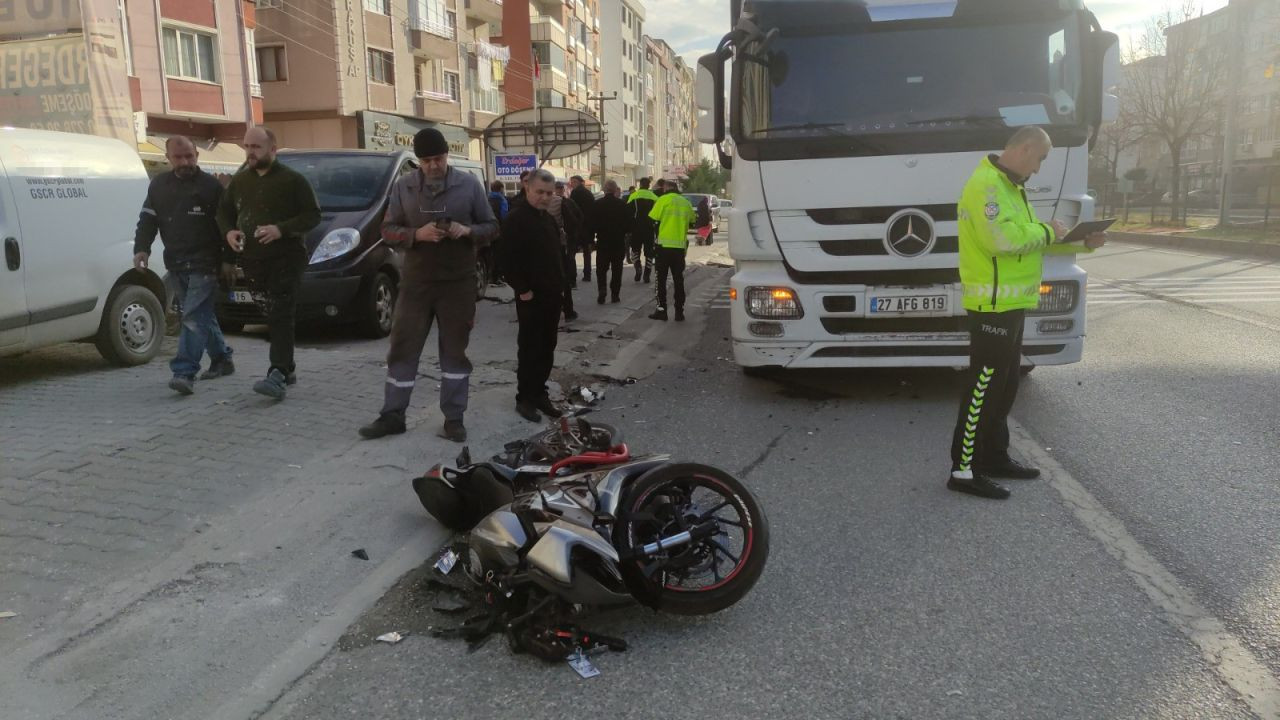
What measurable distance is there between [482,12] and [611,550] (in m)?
45.6

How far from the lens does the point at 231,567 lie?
4.04m

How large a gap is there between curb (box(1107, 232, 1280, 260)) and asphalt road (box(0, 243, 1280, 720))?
19041 mm

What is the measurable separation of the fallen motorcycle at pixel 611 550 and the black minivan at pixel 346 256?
6.14m

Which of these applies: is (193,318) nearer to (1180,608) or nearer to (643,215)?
(1180,608)

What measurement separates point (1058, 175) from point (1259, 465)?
2331 mm

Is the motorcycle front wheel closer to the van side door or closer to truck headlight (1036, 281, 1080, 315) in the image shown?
truck headlight (1036, 281, 1080, 315)

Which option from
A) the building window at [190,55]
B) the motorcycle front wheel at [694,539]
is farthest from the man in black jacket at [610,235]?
the building window at [190,55]

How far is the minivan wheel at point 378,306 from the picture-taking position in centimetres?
977

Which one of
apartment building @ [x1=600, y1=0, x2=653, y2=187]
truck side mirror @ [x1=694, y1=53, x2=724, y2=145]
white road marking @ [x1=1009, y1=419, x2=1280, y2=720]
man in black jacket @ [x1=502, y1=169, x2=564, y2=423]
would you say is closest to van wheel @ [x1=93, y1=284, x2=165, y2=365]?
man in black jacket @ [x1=502, y1=169, x2=564, y2=423]

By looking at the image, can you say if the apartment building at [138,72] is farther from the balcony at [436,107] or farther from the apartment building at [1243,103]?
the apartment building at [1243,103]

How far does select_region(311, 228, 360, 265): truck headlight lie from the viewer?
9523mm

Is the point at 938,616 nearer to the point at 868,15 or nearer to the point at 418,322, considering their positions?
the point at 418,322

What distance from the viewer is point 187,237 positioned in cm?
673

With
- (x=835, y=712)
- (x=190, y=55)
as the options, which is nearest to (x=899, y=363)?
(x=835, y=712)
